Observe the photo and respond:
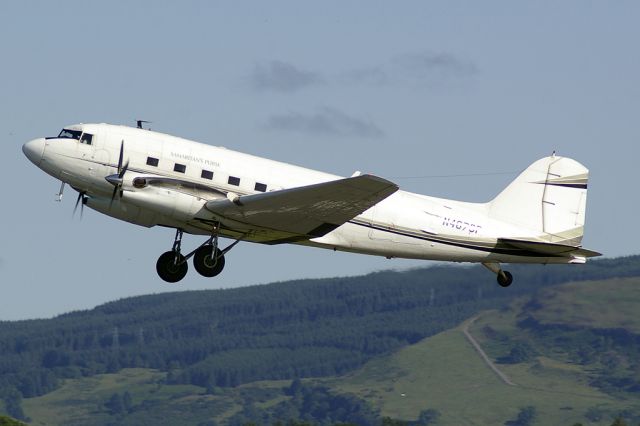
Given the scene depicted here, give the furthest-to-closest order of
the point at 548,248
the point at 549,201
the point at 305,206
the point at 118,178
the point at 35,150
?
the point at 549,201 < the point at 548,248 < the point at 35,150 < the point at 118,178 < the point at 305,206

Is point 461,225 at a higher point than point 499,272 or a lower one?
higher

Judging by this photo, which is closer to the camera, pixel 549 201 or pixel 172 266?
pixel 172 266

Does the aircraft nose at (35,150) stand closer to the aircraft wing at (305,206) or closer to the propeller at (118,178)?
the propeller at (118,178)

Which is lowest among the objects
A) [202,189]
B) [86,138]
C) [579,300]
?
[202,189]

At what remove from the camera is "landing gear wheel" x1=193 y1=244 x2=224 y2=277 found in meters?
36.0

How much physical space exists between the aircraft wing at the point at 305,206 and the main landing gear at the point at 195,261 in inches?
42.6

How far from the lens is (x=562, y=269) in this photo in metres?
153

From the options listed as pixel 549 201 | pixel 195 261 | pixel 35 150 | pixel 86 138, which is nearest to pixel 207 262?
pixel 195 261

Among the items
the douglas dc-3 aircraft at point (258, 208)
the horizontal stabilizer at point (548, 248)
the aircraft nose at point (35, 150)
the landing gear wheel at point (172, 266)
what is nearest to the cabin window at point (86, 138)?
the douglas dc-3 aircraft at point (258, 208)

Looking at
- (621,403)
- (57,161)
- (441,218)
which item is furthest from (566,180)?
(621,403)

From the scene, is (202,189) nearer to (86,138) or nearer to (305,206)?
(305,206)

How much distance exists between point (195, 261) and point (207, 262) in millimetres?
435

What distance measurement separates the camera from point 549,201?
3909 centimetres

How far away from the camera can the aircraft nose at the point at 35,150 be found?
35822 millimetres
